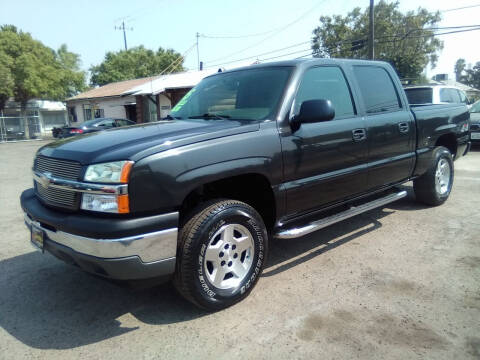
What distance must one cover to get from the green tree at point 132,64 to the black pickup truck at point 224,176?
47.9 meters

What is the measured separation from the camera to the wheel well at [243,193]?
2906 mm

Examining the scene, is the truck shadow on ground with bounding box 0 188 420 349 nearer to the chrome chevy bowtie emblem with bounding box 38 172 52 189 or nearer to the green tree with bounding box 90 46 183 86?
the chrome chevy bowtie emblem with bounding box 38 172 52 189

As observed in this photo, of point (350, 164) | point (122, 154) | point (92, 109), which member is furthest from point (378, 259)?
point (92, 109)

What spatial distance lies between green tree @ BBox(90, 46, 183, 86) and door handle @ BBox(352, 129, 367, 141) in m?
48.1

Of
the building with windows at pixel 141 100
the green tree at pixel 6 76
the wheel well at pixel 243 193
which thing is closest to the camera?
the wheel well at pixel 243 193

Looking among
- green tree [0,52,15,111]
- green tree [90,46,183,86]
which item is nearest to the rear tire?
green tree [0,52,15,111]

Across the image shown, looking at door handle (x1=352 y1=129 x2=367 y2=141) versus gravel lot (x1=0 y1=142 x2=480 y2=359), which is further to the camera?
door handle (x1=352 y1=129 x2=367 y2=141)

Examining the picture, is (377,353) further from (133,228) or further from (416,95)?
(416,95)

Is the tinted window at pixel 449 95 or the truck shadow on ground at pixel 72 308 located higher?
the tinted window at pixel 449 95

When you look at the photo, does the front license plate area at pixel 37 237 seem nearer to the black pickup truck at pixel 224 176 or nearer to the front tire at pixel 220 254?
the black pickup truck at pixel 224 176

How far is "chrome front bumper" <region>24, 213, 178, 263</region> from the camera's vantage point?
2264 mm

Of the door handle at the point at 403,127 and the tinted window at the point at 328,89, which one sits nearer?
the tinted window at the point at 328,89

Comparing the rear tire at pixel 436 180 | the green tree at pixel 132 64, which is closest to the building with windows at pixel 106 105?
the green tree at pixel 132 64

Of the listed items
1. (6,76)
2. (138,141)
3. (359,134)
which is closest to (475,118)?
(359,134)
